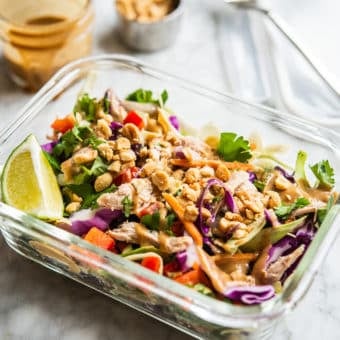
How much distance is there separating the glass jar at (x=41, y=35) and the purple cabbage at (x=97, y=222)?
775 mm

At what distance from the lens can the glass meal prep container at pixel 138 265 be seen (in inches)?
51.9

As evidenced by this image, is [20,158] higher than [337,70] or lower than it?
higher

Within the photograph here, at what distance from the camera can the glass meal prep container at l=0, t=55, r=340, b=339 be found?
1317 mm

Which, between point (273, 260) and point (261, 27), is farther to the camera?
point (261, 27)

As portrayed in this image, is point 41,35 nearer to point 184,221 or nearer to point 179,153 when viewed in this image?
point 179,153

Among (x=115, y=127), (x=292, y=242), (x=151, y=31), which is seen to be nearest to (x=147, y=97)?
(x=115, y=127)

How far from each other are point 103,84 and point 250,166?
57cm

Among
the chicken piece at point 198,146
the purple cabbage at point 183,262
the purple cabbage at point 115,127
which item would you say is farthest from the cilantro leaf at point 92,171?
the purple cabbage at point 183,262

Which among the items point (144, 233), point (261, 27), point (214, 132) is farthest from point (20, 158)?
point (261, 27)

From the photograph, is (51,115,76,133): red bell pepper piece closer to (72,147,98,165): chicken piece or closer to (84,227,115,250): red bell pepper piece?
(72,147,98,165): chicken piece

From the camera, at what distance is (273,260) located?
4.83 feet

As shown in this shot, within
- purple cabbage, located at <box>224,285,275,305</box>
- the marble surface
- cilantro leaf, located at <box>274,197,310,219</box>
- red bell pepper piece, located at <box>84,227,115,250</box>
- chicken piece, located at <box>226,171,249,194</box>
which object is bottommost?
the marble surface

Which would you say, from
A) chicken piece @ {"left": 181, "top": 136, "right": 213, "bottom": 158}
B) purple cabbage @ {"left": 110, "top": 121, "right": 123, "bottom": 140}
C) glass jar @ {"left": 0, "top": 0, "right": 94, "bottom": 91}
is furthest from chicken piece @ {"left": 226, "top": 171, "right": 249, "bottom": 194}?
glass jar @ {"left": 0, "top": 0, "right": 94, "bottom": 91}

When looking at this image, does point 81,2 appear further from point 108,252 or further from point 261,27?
point 108,252
